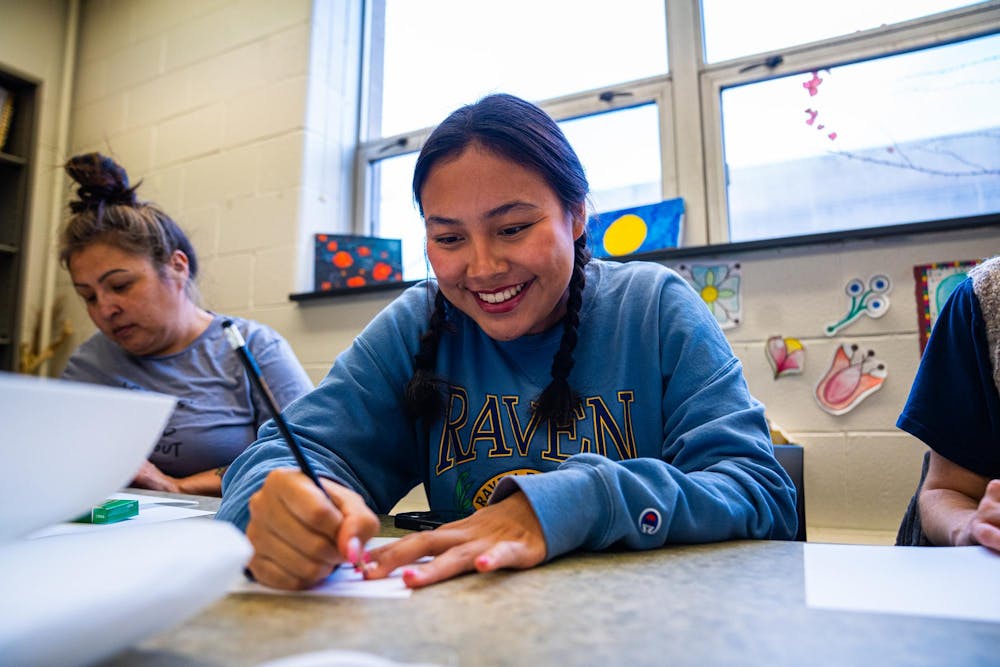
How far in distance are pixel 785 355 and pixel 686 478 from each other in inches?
42.1

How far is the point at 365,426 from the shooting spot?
0.92 meters

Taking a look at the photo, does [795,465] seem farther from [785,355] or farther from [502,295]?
[785,355]

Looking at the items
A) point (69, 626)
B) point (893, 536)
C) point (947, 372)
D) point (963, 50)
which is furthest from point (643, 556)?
point (963, 50)

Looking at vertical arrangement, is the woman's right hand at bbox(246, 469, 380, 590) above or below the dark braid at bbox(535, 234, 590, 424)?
below

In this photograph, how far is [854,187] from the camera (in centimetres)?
172

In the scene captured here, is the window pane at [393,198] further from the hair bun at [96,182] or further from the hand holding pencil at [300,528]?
the hand holding pencil at [300,528]

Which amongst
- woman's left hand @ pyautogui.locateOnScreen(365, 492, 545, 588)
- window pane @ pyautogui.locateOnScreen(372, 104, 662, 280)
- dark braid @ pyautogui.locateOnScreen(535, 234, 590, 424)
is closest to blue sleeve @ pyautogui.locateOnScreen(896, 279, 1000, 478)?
dark braid @ pyautogui.locateOnScreen(535, 234, 590, 424)

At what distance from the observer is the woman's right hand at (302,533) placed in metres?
0.50

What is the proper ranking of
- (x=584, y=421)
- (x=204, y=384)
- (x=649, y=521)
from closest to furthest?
→ (x=649, y=521), (x=584, y=421), (x=204, y=384)

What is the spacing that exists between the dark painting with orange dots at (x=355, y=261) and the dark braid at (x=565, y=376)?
135 cm

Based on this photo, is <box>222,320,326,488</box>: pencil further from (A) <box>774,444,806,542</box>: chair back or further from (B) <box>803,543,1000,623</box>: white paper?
(A) <box>774,444,806,542</box>: chair back

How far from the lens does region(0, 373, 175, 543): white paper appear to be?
0.31 m

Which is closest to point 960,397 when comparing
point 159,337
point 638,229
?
point 638,229

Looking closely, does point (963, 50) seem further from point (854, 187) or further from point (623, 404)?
point (623, 404)
